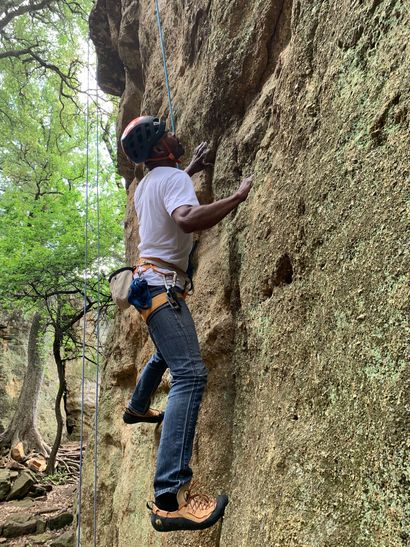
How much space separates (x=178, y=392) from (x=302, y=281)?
996 millimetres

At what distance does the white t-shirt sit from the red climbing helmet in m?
0.18

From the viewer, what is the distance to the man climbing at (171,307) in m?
2.70

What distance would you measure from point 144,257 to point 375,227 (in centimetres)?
166

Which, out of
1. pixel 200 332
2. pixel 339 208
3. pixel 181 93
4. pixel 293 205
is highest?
pixel 181 93

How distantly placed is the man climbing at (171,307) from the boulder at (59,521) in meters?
7.35

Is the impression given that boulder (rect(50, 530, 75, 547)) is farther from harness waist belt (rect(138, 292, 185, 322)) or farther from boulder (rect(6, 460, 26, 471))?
harness waist belt (rect(138, 292, 185, 322))

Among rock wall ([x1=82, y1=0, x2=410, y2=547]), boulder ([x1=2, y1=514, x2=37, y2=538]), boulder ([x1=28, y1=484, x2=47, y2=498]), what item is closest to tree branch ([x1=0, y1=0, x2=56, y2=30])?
rock wall ([x1=82, y1=0, x2=410, y2=547])

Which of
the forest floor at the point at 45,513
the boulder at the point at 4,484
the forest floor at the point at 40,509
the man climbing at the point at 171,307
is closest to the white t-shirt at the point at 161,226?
the man climbing at the point at 171,307

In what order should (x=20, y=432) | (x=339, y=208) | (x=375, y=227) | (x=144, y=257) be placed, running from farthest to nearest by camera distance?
(x=20, y=432) → (x=144, y=257) → (x=339, y=208) → (x=375, y=227)

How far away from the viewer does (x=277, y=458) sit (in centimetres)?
258

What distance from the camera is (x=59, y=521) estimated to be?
969cm

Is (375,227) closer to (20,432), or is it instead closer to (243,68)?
(243,68)

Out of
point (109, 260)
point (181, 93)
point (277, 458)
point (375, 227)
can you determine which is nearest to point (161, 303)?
point (277, 458)

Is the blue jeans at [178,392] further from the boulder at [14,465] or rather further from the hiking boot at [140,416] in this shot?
the boulder at [14,465]
